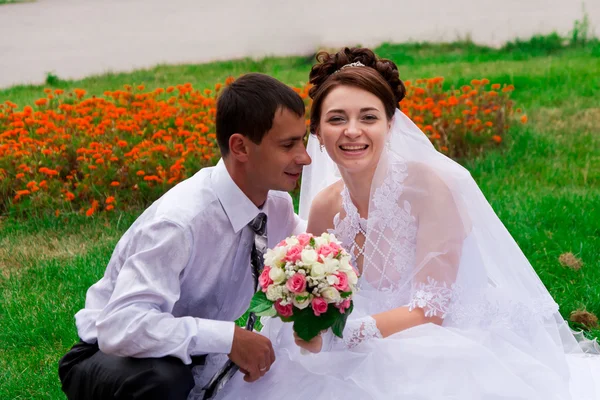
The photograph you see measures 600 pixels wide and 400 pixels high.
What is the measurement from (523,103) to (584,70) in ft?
4.55

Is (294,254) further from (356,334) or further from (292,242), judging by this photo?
(356,334)

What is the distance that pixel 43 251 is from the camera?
19.3 feet

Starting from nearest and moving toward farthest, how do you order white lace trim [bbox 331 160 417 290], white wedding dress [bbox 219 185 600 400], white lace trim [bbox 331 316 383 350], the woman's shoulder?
white wedding dress [bbox 219 185 600 400] < white lace trim [bbox 331 316 383 350] < white lace trim [bbox 331 160 417 290] < the woman's shoulder

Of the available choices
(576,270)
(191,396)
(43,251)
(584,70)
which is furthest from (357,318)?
Answer: (584,70)

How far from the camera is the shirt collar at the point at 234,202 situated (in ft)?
11.1

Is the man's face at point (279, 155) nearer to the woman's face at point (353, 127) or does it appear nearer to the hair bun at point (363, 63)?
the woman's face at point (353, 127)

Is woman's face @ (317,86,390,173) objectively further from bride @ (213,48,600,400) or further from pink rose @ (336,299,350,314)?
pink rose @ (336,299,350,314)

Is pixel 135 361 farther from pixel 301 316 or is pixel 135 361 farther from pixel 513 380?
pixel 513 380

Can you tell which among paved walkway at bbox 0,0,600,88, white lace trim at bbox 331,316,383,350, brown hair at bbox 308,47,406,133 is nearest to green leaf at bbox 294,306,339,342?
white lace trim at bbox 331,316,383,350

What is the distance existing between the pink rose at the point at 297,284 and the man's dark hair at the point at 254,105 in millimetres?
729

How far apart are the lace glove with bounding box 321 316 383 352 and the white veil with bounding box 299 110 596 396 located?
0.71ft

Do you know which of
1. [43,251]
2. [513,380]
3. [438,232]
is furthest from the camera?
[43,251]

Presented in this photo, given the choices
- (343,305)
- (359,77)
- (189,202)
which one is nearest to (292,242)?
(343,305)

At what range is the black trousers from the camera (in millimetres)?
3055
